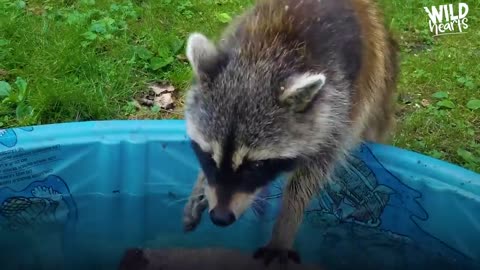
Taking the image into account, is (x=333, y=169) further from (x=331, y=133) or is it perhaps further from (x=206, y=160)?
(x=206, y=160)

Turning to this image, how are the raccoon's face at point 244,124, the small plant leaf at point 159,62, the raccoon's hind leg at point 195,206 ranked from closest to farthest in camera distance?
the raccoon's face at point 244,124 < the raccoon's hind leg at point 195,206 < the small plant leaf at point 159,62

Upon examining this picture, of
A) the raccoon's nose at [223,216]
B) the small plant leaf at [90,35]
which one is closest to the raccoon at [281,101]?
the raccoon's nose at [223,216]

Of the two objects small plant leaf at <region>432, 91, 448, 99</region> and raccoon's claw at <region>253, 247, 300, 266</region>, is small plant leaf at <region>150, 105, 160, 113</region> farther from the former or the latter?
small plant leaf at <region>432, 91, 448, 99</region>

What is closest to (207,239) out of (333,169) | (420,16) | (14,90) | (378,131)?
(333,169)

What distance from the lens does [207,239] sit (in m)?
3.71

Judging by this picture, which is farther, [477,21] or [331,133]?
[477,21]

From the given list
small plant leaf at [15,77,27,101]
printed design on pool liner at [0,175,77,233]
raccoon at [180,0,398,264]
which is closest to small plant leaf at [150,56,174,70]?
small plant leaf at [15,77,27,101]

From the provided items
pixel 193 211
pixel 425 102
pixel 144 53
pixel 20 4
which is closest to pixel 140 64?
pixel 144 53

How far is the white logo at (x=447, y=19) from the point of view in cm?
542

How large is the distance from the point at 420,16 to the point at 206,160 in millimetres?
3123

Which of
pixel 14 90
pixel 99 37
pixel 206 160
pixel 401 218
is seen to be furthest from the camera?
pixel 99 37

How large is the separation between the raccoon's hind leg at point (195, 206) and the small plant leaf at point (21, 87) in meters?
1.26

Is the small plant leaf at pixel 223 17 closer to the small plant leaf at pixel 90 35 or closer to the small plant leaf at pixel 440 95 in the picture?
the small plant leaf at pixel 90 35

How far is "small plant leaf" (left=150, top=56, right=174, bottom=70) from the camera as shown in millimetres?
4719
